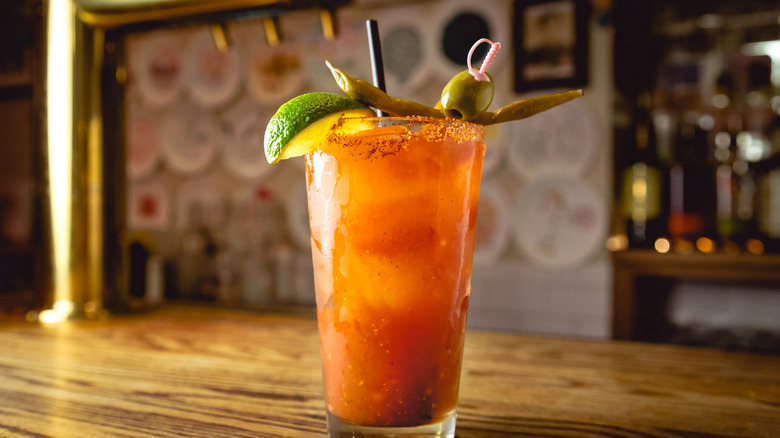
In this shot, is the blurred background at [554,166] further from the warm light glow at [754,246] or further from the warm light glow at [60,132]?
the warm light glow at [60,132]

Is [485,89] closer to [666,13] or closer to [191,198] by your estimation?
[666,13]

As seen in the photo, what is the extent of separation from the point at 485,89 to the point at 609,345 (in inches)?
23.5

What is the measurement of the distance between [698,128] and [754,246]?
1.96 ft

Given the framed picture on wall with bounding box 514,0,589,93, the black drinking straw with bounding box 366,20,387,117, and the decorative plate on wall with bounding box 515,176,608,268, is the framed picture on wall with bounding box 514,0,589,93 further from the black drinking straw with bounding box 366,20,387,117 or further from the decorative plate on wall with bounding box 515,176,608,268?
the black drinking straw with bounding box 366,20,387,117

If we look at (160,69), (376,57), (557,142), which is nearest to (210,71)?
(160,69)

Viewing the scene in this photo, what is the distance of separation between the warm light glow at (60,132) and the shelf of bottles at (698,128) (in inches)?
89.1

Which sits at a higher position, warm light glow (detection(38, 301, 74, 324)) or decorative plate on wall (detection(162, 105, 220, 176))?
decorative plate on wall (detection(162, 105, 220, 176))

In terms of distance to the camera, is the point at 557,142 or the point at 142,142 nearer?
the point at 557,142

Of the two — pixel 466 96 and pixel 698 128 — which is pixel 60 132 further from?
pixel 698 128

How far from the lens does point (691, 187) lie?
2520mm

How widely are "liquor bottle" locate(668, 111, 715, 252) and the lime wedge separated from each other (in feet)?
7.55

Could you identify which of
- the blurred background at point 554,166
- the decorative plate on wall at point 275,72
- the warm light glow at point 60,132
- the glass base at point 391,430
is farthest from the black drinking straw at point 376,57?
the decorative plate on wall at point 275,72

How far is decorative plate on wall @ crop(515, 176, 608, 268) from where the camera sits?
2758mm

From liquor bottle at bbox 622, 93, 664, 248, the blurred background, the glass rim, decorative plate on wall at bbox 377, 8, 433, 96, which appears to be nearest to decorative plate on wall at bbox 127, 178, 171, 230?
the blurred background
